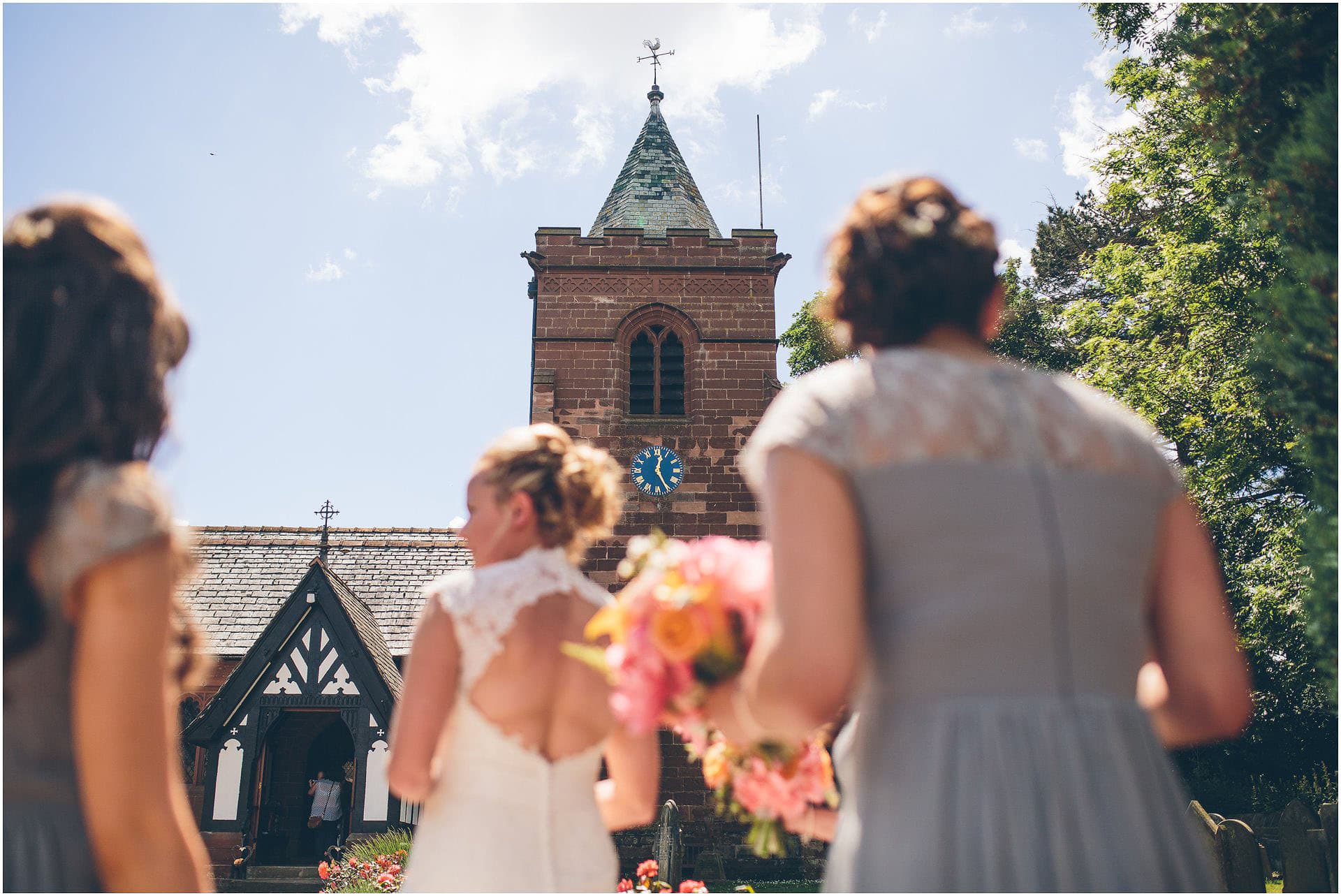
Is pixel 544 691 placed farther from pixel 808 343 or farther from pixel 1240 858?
pixel 808 343

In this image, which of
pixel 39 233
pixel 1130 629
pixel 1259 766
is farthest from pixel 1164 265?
pixel 39 233

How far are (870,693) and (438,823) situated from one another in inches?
56.1

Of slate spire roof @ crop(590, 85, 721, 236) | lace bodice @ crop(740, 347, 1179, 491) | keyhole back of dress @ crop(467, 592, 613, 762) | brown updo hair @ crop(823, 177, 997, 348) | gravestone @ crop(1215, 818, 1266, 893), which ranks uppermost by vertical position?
slate spire roof @ crop(590, 85, 721, 236)

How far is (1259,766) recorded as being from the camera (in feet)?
61.1

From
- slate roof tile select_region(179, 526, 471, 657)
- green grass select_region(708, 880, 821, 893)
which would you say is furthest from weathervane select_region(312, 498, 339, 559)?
green grass select_region(708, 880, 821, 893)

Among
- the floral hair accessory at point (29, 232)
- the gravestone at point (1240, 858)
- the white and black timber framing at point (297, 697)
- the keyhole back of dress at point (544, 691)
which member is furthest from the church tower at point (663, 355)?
the floral hair accessory at point (29, 232)

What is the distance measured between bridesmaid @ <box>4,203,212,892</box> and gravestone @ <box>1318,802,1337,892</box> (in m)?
8.19

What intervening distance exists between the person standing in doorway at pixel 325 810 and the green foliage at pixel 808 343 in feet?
49.8

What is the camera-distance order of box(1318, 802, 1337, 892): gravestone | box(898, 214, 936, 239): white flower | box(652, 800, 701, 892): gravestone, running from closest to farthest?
1. box(898, 214, 936, 239): white flower
2. box(1318, 802, 1337, 892): gravestone
3. box(652, 800, 701, 892): gravestone

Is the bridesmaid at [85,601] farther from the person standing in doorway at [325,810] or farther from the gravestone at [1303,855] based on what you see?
the person standing in doorway at [325,810]

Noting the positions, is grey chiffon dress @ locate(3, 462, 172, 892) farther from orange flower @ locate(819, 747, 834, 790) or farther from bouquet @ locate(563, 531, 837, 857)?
orange flower @ locate(819, 747, 834, 790)

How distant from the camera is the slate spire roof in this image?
794 inches

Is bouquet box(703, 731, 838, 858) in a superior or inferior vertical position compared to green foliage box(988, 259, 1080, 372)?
inferior

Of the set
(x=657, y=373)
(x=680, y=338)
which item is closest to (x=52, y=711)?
(x=657, y=373)
